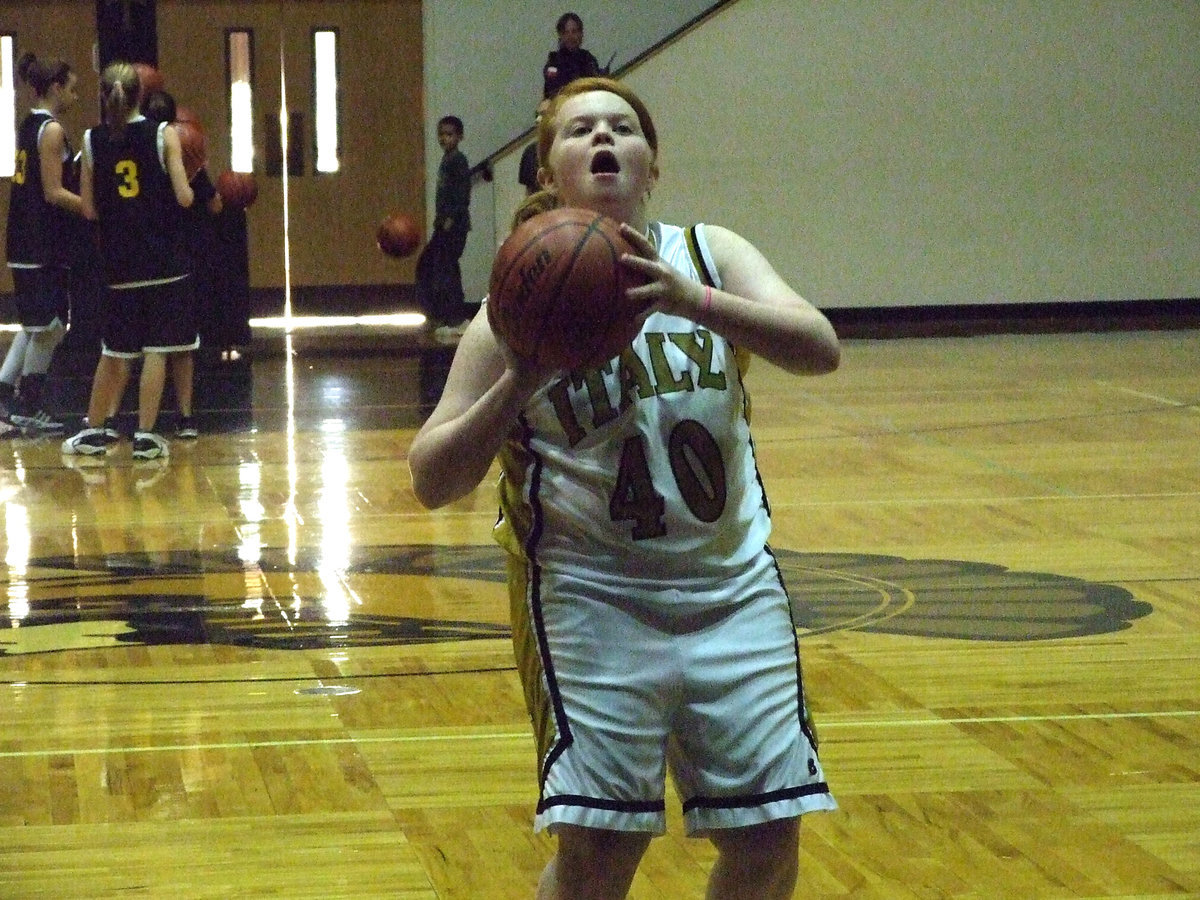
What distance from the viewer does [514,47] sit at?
15.1 metres

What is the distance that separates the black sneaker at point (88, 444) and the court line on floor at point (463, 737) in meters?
4.34

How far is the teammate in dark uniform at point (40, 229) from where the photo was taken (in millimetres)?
8562

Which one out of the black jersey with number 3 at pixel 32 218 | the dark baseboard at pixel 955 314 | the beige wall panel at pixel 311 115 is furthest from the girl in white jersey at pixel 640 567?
the beige wall panel at pixel 311 115

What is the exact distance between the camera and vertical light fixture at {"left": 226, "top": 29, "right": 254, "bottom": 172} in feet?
49.5

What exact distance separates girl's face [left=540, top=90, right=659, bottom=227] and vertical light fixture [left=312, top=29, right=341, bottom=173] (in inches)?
525

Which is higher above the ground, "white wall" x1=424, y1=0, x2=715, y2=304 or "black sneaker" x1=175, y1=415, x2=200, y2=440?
"white wall" x1=424, y1=0, x2=715, y2=304

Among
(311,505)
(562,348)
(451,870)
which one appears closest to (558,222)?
(562,348)

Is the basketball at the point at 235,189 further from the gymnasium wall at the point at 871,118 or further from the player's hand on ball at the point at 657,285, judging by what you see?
the player's hand on ball at the point at 657,285

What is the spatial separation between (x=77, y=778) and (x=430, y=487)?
1825 mm

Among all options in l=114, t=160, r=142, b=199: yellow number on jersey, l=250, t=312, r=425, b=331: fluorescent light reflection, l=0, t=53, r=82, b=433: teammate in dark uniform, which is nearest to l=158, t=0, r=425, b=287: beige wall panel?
l=250, t=312, r=425, b=331: fluorescent light reflection

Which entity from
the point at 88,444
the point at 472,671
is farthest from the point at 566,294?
the point at 88,444

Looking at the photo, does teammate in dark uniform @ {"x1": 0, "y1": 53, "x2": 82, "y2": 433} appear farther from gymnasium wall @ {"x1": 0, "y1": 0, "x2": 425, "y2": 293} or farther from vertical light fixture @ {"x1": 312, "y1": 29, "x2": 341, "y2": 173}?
vertical light fixture @ {"x1": 312, "y1": 29, "x2": 341, "y2": 173}

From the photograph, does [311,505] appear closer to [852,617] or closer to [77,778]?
[852,617]

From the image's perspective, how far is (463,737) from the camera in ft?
13.3
